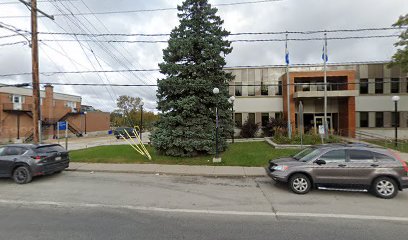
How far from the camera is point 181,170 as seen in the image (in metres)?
10.8

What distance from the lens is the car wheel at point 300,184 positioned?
292 inches

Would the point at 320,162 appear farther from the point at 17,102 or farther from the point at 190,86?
the point at 17,102

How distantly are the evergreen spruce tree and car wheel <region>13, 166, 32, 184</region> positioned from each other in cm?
611

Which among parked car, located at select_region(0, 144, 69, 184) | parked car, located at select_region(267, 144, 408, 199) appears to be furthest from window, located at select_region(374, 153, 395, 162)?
parked car, located at select_region(0, 144, 69, 184)

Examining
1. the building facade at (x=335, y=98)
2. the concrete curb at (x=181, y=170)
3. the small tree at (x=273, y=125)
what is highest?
the building facade at (x=335, y=98)

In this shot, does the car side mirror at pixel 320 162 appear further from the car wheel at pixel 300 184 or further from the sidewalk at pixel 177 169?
the sidewalk at pixel 177 169

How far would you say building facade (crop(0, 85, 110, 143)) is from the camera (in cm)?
3459

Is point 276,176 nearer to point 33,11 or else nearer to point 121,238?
point 121,238

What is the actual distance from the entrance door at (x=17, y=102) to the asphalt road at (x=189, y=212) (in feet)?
111

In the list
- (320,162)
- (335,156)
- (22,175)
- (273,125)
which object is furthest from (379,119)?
(22,175)

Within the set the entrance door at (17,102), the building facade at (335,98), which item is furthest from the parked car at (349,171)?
the entrance door at (17,102)

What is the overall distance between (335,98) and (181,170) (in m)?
22.2

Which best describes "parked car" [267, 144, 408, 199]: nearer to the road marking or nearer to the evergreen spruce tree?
Result: the road marking

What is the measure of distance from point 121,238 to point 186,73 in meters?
10.5
